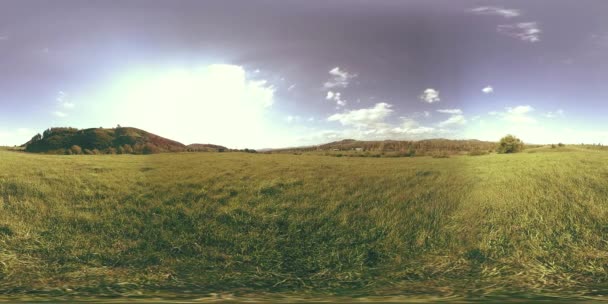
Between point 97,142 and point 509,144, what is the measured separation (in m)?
19.8

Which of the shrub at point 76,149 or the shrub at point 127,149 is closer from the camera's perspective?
the shrub at point 127,149

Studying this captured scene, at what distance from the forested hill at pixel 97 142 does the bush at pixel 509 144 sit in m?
15.9

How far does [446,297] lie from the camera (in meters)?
5.57

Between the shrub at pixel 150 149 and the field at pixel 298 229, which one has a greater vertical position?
the shrub at pixel 150 149

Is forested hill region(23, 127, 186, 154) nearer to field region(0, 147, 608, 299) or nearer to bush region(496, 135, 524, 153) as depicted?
field region(0, 147, 608, 299)

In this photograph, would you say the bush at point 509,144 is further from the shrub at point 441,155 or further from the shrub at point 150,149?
the shrub at point 150,149

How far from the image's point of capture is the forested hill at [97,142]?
15.3 metres

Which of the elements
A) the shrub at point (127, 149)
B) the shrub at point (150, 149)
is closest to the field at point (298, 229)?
the shrub at point (150, 149)

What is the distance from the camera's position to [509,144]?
20344mm

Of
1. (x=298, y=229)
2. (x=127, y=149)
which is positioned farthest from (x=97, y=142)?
(x=298, y=229)

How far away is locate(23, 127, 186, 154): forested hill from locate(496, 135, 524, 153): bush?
15.9 metres

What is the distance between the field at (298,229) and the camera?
265 inches

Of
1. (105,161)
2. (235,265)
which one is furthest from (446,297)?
(105,161)

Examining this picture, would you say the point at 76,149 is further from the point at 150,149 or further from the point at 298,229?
the point at 298,229
